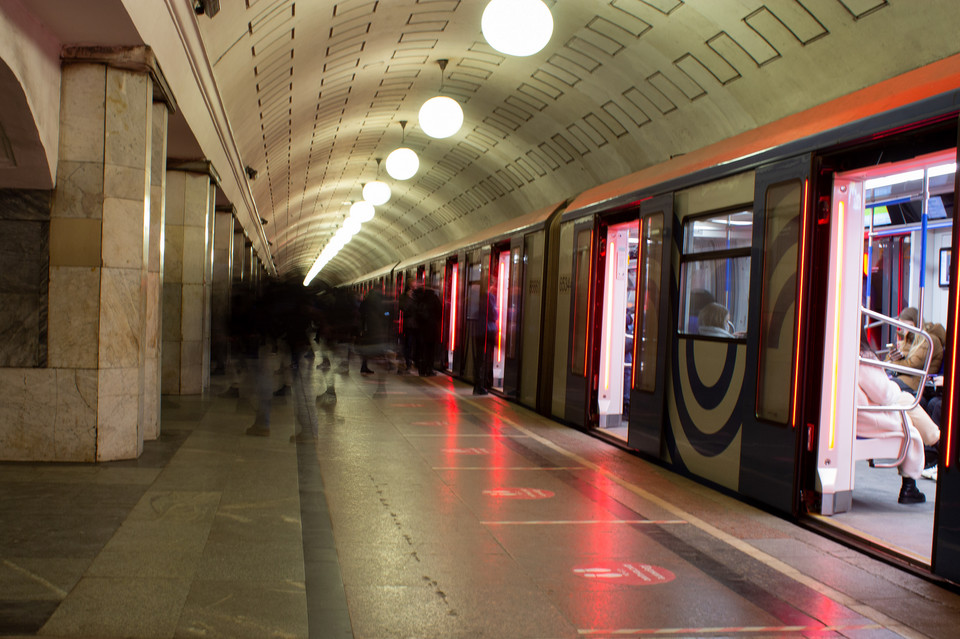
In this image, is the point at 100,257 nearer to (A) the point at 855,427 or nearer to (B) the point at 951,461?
(A) the point at 855,427

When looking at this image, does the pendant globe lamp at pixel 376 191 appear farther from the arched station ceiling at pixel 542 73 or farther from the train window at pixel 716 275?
the train window at pixel 716 275

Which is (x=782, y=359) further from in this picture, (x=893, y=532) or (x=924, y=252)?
(x=924, y=252)

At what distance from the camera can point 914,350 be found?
27.2 ft

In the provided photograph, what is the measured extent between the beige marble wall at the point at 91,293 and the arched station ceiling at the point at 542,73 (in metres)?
0.72

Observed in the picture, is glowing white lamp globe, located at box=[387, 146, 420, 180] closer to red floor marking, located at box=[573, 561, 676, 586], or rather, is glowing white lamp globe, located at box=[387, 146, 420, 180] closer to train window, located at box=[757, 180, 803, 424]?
train window, located at box=[757, 180, 803, 424]

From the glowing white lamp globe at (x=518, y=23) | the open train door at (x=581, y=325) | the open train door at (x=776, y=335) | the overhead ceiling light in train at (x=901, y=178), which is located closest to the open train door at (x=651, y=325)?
the open train door at (x=581, y=325)

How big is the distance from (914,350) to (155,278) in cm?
740

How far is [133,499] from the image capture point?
576cm

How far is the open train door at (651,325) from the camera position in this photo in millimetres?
8078

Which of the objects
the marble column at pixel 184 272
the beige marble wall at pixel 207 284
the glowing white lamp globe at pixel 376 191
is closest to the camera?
the marble column at pixel 184 272

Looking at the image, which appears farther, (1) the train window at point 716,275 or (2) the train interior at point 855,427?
(1) the train window at point 716,275

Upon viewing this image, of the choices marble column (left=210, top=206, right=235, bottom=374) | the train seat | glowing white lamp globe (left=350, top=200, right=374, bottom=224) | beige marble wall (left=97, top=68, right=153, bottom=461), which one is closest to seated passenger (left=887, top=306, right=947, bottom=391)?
the train seat

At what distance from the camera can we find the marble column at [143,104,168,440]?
7.94 m

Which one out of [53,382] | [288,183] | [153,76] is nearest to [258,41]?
[153,76]
